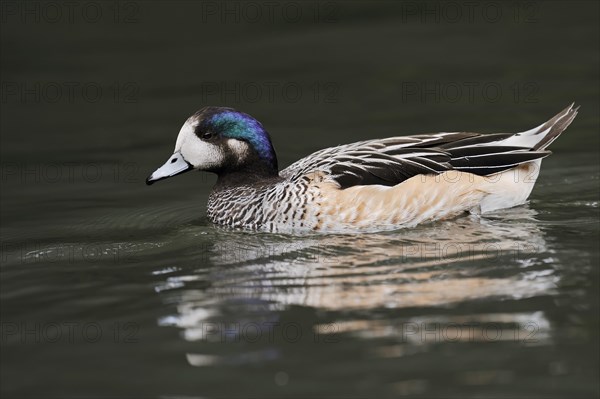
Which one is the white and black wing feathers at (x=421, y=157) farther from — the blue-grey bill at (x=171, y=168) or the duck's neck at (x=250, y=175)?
the blue-grey bill at (x=171, y=168)

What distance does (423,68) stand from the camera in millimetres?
14766


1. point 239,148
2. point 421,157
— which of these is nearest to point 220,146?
point 239,148

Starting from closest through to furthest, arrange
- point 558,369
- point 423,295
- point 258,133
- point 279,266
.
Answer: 1. point 558,369
2. point 423,295
3. point 279,266
4. point 258,133

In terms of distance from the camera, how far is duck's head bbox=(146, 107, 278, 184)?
10297 millimetres

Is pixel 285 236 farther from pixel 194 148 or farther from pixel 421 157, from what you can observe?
pixel 421 157

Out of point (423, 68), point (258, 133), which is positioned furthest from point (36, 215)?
point (423, 68)

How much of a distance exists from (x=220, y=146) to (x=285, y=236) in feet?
3.72

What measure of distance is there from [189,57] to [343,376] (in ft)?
31.3

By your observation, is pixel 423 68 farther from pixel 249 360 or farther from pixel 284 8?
pixel 249 360

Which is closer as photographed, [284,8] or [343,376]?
[343,376]

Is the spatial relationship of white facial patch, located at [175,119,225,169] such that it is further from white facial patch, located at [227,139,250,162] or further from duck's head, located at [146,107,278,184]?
white facial patch, located at [227,139,250,162]

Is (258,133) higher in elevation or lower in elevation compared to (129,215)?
higher

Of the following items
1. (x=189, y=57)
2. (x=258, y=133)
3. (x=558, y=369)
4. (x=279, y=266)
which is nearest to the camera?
(x=558, y=369)

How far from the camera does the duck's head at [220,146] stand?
10.3 meters
